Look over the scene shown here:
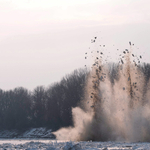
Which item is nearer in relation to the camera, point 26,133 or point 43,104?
point 26,133

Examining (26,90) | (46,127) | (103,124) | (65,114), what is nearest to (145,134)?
(103,124)

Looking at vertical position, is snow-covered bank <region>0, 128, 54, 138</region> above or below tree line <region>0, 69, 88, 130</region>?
below

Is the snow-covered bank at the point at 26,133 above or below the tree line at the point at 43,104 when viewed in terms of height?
below

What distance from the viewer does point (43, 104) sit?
124375 millimetres

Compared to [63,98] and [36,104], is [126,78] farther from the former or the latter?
[36,104]

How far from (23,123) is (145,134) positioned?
7783cm

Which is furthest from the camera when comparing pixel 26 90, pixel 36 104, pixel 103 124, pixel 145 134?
pixel 26 90

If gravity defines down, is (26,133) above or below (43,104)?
below

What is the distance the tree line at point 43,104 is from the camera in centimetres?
10182

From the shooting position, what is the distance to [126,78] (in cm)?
5478

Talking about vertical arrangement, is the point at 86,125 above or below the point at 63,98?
below

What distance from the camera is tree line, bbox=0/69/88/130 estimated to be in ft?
334

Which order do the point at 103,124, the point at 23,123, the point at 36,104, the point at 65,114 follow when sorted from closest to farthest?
1. the point at 103,124
2. the point at 65,114
3. the point at 23,123
4. the point at 36,104

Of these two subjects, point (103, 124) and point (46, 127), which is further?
point (46, 127)
